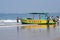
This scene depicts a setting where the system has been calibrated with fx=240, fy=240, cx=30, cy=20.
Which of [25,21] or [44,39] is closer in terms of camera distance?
[44,39]

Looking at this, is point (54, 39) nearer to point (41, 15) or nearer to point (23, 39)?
point (23, 39)

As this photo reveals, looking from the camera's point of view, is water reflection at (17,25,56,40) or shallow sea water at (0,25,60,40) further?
water reflection at (17,25,56,40)

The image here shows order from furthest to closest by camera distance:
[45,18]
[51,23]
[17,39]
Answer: [45,18] → [51,23] → [17,39]

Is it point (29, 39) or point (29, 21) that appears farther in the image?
point (29, 21)

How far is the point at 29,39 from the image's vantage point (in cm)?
1698

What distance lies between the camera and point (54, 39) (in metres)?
17.1

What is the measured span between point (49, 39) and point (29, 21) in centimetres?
1752

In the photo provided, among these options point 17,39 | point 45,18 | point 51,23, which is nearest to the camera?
point 17,39

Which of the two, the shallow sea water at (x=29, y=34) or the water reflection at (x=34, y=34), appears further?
the water reflection at (x=34, y=34)

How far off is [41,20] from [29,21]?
1726mm

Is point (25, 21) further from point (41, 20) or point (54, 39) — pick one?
point (54, 39)

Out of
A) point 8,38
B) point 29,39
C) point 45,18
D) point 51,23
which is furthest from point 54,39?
point 45,18

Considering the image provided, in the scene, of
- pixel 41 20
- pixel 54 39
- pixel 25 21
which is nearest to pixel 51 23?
pixel 41 20

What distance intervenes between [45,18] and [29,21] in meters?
3.07
